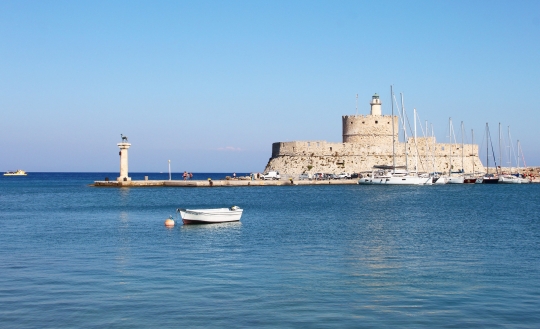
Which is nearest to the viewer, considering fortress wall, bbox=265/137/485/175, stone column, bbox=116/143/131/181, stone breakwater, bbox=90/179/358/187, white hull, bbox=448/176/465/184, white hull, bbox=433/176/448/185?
stone column, bbox=116/143/131/181

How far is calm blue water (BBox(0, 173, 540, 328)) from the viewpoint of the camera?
24.3 ft

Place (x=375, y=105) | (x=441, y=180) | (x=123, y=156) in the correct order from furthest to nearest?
(x=375, y=105), (x=441, y=180), (x=123, y=156)

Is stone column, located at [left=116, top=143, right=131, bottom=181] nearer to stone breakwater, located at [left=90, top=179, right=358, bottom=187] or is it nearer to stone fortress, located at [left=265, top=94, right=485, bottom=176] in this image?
stone breakwater, located at [left=90, top=179, right=358, bottom=187]

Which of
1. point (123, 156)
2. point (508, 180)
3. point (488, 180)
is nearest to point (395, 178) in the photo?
point (488, 180)

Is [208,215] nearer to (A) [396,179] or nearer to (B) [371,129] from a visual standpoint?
(A) [396,179]

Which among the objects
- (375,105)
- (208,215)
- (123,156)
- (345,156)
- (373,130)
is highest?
(375,105)

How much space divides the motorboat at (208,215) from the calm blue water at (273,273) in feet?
0.98

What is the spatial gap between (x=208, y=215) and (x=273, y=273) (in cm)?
805

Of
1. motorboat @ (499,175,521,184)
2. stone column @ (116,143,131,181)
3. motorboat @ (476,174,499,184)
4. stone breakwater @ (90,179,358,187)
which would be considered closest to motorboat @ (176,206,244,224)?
stone column @ (116,143,131,181)

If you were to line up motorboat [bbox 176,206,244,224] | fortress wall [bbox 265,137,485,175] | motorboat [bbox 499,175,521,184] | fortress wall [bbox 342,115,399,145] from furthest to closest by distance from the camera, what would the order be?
motorboat [bbox 499,175,521,184]
fortress wall [bbox 265,137,485,175]
fortress wall [bbox 342,115,399,145]
motorboat [bbox 176,206,244,224]

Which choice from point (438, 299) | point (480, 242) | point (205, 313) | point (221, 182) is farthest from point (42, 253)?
point (221, 182)

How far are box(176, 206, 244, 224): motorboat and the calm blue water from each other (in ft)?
0.98

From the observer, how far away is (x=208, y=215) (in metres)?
17.7

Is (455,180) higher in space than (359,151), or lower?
lower
